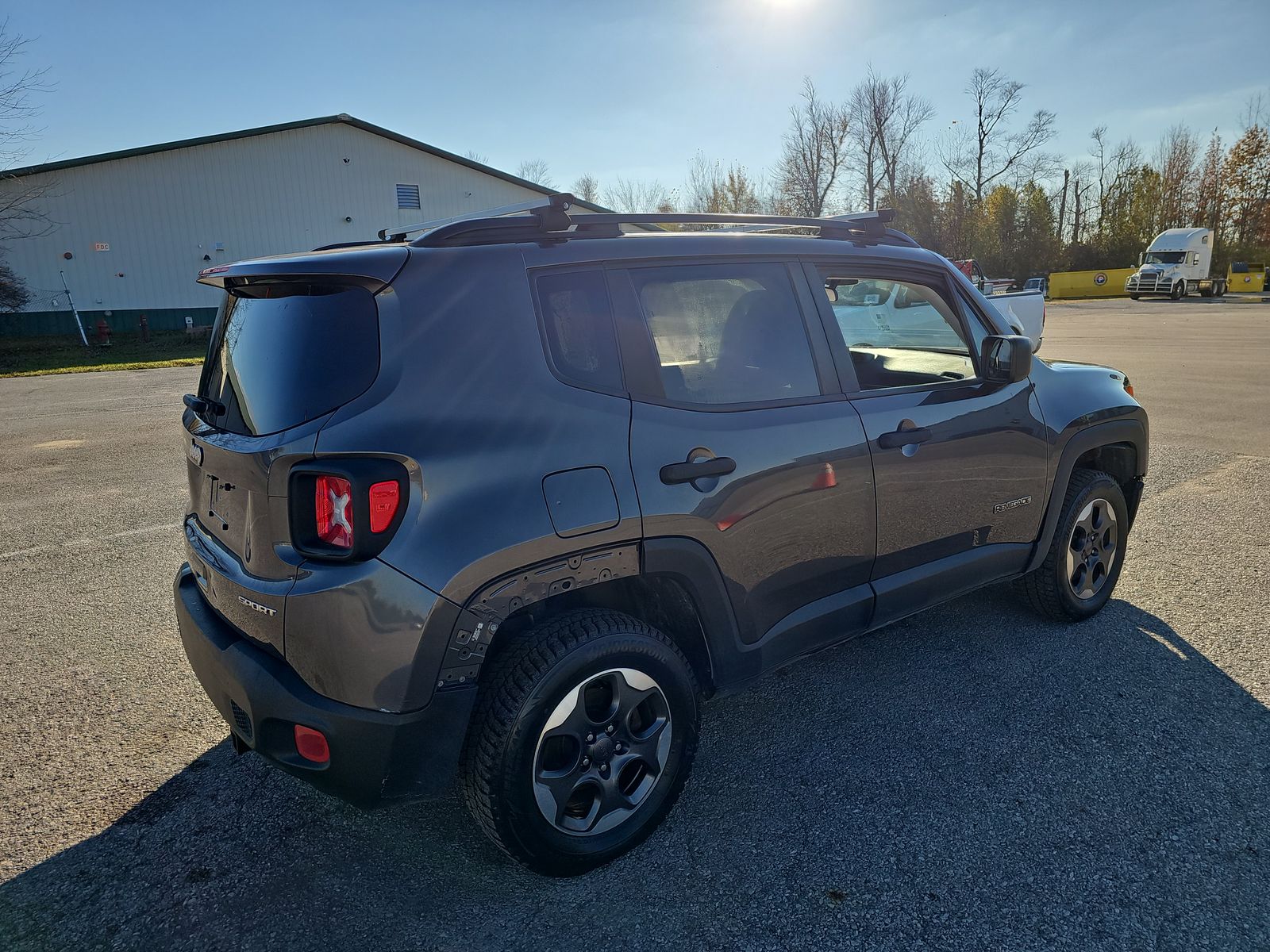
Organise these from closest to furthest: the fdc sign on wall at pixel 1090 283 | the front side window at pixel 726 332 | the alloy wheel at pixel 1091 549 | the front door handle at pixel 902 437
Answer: the front side window at pixel 726 332 → the front door handle at pixel 902 437 → the alloy wheel at pixel 1091 549 → the fdc sign on wall at pixel 1090 283

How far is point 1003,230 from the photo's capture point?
59.0 metres

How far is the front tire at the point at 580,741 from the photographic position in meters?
2.23

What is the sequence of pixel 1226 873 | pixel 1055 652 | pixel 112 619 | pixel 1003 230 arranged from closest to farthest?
pixel 1226 873 < pixel 1055 652 < pixel 112 619 < pixel 1003 230

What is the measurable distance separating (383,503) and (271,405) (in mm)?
497

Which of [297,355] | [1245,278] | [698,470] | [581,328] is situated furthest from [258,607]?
[1245,278]

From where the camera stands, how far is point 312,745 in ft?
7.13

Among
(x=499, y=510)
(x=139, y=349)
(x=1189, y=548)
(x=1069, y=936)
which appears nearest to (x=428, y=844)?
(x=499, y=510)

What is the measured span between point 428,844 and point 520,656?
822 millimetres

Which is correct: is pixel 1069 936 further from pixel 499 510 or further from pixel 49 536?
pixel 49 536

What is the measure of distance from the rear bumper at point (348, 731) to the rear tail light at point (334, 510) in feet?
1.33

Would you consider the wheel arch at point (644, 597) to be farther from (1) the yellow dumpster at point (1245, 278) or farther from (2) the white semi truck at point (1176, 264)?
(1) the yellow dumpster at point (1245, 278)

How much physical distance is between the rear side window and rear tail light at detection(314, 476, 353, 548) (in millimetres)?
687

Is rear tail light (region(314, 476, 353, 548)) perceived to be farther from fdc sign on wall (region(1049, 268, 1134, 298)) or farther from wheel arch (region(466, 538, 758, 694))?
fdc sign on wall (region(1049, 268, 1134, 298))

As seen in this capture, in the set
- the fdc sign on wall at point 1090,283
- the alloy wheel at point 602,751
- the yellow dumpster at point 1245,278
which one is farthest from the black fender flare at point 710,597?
the fdc sign on wall at point 1090,283
